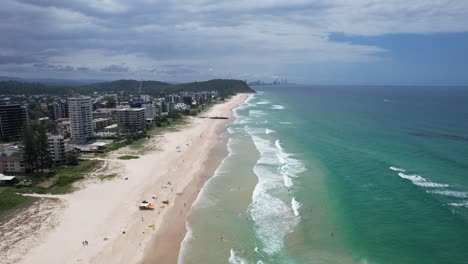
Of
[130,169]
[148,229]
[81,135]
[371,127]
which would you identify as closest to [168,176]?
[130,169]

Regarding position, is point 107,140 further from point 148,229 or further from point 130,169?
point 148,229

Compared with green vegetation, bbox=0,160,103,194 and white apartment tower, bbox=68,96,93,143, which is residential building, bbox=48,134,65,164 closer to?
green vegetation, bbox=0,160,103,194

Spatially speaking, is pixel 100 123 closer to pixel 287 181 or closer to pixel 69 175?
pixel 69 175

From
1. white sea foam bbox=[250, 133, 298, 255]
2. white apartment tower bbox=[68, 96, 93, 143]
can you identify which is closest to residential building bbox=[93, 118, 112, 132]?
white apartment tower bbox=[68, 96, 93, 143]

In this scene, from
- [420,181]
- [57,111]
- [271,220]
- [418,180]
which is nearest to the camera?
[271,220]

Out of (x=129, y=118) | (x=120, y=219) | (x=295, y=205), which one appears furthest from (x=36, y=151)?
(x=129, y=118)

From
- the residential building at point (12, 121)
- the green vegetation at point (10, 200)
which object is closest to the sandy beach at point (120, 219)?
the green vegetation at point (10, 200)
